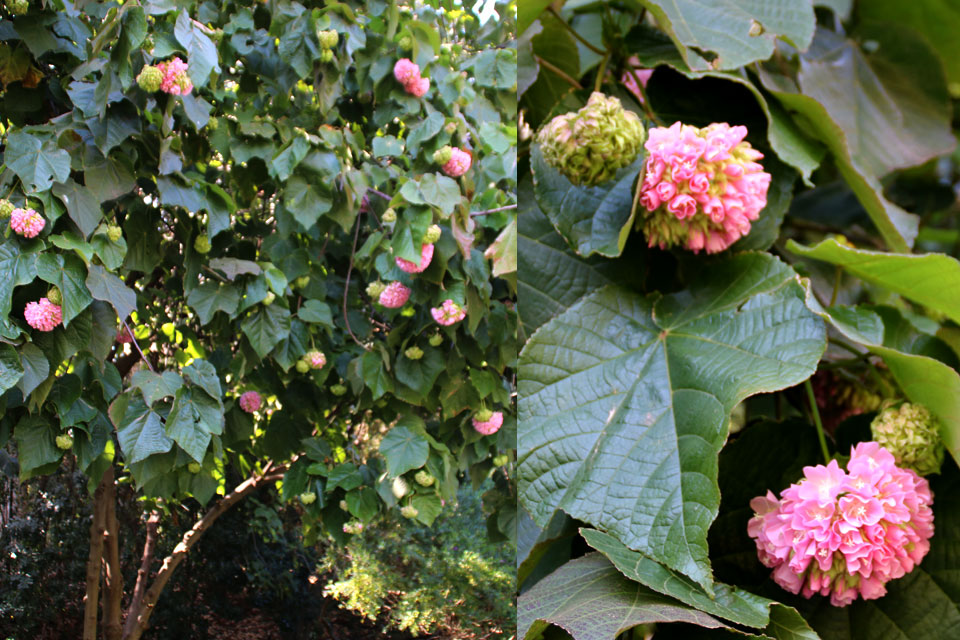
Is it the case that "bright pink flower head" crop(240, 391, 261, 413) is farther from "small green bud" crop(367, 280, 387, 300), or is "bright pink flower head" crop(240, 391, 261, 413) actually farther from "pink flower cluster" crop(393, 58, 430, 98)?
"pink flower cluster" crop(393, 58, 430, 98)

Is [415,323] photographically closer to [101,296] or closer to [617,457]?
[101,296]

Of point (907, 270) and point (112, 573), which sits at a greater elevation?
point (907, 270)

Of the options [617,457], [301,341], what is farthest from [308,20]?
[617,457]

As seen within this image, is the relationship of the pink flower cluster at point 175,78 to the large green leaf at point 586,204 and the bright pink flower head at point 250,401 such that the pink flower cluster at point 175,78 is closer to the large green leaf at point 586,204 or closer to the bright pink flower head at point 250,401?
the bright pink flower head at point 250,401

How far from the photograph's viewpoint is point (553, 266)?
429 mm

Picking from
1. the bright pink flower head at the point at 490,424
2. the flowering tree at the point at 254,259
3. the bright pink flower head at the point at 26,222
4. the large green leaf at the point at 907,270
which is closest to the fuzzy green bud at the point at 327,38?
the flowering tree at the point at 254,259

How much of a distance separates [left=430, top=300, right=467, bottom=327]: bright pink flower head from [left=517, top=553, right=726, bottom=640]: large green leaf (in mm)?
532

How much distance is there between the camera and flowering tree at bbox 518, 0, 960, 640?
331mm

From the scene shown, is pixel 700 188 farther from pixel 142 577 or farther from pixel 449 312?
pixel 142 577

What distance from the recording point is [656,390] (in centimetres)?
37

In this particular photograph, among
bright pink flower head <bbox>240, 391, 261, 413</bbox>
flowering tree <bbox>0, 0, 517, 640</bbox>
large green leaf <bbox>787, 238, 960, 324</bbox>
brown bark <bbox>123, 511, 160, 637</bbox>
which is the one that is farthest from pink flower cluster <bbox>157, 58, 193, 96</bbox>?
large green leaf <bbox>787, 238, 960, 324</bbox>

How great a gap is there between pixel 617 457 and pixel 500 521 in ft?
1.41

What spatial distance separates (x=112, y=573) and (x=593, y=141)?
2.37ft

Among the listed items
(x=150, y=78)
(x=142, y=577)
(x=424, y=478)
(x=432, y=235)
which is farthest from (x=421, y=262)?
(x=142, y=577)
